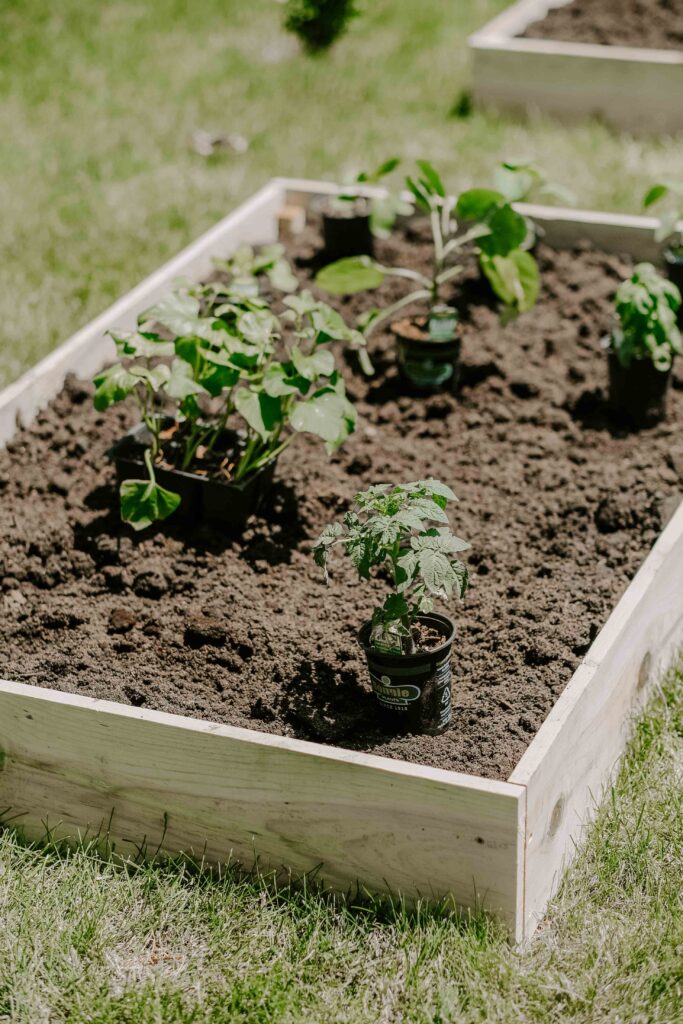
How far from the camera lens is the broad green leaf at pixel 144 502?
3502 mm

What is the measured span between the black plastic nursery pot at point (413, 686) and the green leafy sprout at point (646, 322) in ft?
5.12

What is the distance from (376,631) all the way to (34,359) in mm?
2501

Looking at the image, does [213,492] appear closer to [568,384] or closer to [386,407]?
[386,407]

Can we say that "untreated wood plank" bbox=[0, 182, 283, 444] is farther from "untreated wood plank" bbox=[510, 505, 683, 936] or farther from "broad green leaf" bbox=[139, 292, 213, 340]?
"untreated wood plank" bbox=[510, 505, 683, 936]

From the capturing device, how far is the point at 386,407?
4531mm

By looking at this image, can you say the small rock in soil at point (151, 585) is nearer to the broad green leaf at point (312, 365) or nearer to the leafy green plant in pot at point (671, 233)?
the broad green leaf at point (312, 365)

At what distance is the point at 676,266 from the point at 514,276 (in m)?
0.87

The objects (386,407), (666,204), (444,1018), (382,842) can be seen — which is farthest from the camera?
(666,204)

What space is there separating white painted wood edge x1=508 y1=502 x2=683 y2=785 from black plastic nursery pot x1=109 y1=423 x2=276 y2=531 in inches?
43.8

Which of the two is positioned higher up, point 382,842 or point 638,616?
point 638,616

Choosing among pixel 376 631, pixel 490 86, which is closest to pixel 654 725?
pixel 376 631

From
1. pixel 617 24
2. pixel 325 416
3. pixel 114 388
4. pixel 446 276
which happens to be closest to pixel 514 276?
pixel 446 276

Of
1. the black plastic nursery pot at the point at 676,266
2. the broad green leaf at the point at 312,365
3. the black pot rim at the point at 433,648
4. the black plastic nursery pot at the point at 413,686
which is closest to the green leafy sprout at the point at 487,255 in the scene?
the black plastic nursery pot at the point at 676,266

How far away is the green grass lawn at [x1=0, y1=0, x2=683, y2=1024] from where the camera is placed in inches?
101
